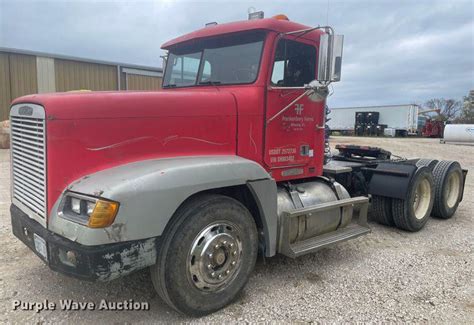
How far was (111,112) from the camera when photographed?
309 cm

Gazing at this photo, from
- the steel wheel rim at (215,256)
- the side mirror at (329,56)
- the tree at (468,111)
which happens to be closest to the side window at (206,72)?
the side mirror at (329,56)

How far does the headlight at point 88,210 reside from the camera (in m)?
2.67

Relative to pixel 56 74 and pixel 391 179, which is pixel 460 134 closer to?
pixel 391 179

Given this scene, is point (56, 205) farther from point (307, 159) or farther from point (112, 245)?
point (307, 159)

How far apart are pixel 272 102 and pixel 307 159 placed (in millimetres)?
1017

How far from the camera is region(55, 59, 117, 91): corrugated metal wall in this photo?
19.0 metres

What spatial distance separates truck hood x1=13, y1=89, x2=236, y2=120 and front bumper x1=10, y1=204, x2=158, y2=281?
0.96 metres

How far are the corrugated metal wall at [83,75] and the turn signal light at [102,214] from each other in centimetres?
1854

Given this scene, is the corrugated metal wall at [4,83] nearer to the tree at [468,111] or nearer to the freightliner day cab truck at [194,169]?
the freightliner day cab truck at [194,169]

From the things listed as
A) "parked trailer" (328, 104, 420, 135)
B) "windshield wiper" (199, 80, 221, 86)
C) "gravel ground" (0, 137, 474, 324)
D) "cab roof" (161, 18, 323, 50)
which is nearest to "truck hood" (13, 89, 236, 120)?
"windshield wiper" (199, 80, 221, 86)

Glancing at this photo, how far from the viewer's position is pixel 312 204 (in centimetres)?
450

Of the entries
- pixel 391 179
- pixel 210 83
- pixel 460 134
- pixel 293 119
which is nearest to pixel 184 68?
pixel 210 83

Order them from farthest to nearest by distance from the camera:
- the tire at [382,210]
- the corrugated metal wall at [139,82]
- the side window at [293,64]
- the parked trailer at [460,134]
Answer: the parked trailer at [460,134], the corrugated metal wall at [139,82], the tire at [382,210], the side window at [293,64]

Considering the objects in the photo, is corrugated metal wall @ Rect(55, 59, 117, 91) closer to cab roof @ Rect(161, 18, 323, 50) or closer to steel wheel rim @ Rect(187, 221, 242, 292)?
cab roof @ Rect(161, 18, 323, 50)
